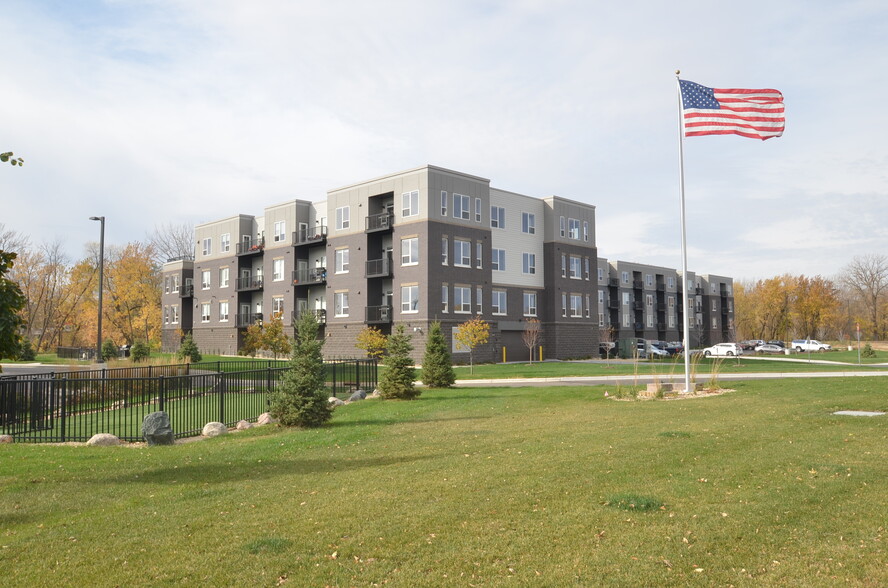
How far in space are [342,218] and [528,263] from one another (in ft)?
50.8

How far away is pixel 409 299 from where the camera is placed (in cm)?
4553

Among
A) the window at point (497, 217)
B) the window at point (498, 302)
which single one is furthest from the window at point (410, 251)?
the window at point (497, 217)

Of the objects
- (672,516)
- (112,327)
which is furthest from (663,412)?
(112,327)

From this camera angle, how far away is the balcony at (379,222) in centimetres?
4700

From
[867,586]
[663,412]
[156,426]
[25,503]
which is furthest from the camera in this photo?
[663,412]

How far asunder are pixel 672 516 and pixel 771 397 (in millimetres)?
13017

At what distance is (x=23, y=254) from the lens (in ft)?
235

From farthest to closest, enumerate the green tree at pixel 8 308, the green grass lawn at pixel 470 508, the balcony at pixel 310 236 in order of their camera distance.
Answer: the balcony at pixel 310 236 < the green tree at pixel 8 308 < the green grass lawn at pixel 470 508

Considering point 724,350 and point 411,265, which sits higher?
point 411,265

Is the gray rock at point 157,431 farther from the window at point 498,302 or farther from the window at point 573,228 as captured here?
the window at point 573,228

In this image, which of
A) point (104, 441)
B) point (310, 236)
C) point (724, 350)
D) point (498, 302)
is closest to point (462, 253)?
point (498, 302)

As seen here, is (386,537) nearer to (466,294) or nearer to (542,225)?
(466,294)

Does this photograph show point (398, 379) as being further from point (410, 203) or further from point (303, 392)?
point (410, 203)

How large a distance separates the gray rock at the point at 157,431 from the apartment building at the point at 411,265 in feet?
Answer: 101
